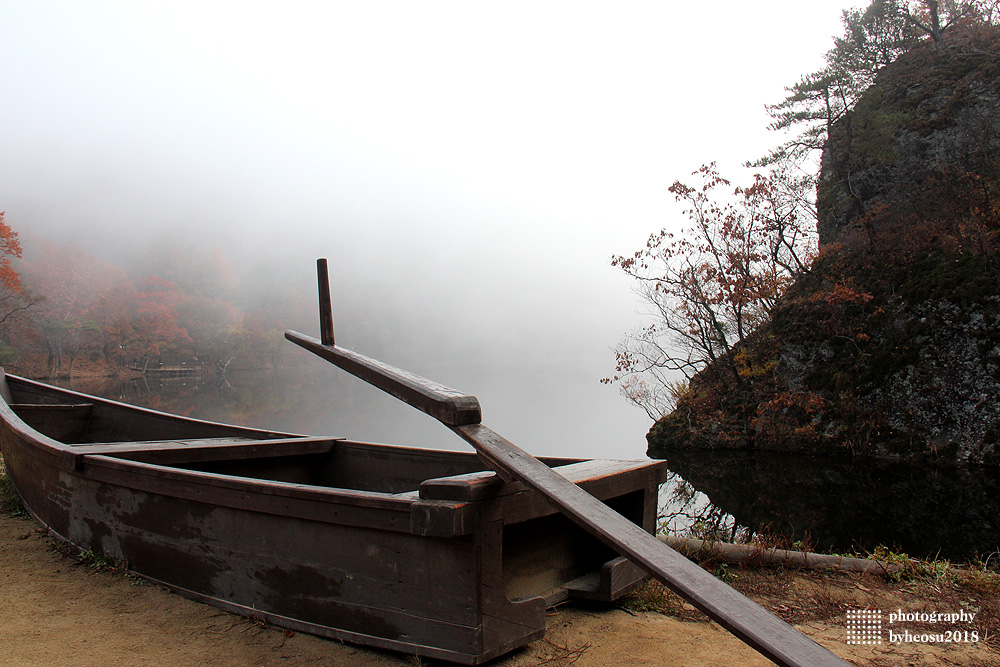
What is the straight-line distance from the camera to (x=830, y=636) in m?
2.90

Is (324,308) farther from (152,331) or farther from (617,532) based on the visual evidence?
(152,331)

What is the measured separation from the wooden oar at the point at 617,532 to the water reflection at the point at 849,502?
16.4 ft

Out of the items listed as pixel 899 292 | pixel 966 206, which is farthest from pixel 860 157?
pixel 899 292

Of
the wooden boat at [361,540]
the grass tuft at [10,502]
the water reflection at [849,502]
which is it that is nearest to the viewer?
the wooden boat at [361,540]

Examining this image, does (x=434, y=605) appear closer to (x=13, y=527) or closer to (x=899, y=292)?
(x=13, y=527)

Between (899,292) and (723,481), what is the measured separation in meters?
6.82

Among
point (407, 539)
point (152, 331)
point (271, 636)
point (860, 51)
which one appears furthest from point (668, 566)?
point (152, 331)

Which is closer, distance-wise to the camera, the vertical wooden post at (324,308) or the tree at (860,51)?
the vertical wooden post at (324,308)

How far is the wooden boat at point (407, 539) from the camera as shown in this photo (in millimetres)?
2186

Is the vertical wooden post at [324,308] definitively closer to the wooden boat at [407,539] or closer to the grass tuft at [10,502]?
the wooden boat at [407,539]

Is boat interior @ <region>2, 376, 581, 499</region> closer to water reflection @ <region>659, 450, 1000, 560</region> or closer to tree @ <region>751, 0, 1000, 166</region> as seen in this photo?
water reflection @ <region>659, 450, 1000, 560</region>

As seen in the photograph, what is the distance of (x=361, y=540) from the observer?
2588mm

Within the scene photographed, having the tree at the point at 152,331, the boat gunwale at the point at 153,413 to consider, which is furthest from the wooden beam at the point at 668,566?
the tree at the point at 152,331

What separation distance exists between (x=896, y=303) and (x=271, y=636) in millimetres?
15276
